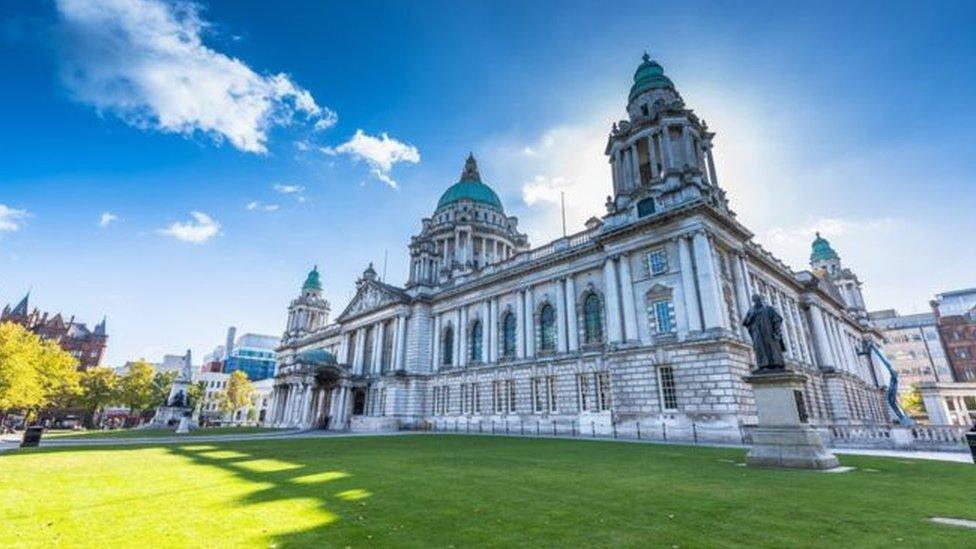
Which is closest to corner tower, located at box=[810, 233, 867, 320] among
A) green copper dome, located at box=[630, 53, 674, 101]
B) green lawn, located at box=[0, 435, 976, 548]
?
green copper dome, located at box=[630, 53, 674, 101]

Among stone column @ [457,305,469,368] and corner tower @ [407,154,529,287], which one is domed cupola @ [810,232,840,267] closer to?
corner tower @ [407,154,529,287]

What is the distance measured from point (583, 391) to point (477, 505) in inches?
1028

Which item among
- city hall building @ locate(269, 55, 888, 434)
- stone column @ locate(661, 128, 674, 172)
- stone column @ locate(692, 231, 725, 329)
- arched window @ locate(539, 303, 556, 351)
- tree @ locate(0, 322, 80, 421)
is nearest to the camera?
stone column @ locate(692, 231, 725, 329)

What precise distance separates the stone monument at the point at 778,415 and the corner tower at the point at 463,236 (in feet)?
118

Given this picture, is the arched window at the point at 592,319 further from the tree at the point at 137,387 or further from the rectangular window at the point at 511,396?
the tree at the point at 137,387

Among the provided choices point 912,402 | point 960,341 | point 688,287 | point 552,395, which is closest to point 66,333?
point 552,395

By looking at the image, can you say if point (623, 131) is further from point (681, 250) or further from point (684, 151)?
point (681, 250)

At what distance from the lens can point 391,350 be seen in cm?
4925

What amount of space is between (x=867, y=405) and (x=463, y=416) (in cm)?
4190

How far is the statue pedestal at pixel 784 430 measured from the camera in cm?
1273

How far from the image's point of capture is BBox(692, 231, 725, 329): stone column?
1036 inches

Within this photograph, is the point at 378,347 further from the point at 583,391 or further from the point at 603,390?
the point at 603,390

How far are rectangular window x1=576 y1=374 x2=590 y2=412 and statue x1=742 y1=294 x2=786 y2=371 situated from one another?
1833 centimetres

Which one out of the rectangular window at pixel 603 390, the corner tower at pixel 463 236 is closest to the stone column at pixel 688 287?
the rectangular window at pixel 603 390
